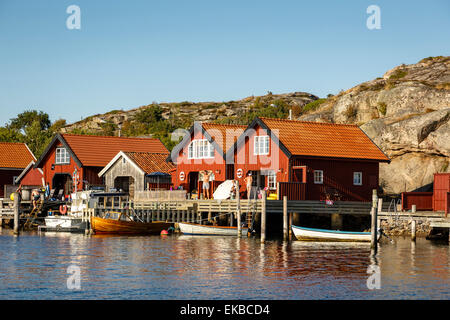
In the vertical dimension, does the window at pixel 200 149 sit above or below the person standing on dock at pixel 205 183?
above

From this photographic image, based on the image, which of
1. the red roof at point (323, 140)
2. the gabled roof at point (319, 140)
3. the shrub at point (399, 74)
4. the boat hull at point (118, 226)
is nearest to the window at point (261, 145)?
the gabled roof at point (319, 140)

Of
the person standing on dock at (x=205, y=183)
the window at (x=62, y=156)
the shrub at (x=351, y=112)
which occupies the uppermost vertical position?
the shrub at (x=351, y=112)

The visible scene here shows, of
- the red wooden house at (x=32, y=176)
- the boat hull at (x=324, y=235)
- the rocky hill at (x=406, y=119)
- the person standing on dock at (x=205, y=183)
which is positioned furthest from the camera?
the red wooden house at (x=32, y=176)

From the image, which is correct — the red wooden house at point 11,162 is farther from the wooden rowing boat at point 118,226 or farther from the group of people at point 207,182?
the group of people at point 207,182

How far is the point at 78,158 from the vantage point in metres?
70.2

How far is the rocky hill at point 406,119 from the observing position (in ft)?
215

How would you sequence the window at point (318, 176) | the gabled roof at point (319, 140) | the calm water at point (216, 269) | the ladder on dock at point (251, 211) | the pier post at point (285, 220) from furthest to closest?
the gabled roof at point (319, 140) → the window at point (318, 176) → the ladder on dock at point (251, 211) → the pier post at point (285, 220) → the calm water at point (216, 269)

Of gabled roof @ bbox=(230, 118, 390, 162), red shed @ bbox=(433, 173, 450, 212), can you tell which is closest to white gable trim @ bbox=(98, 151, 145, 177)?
gabled roof @ bbox=(230, 118, 390, 162)

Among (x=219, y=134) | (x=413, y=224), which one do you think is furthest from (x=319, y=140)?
(x=413, y=224)

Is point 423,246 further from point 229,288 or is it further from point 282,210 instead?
point 229,288

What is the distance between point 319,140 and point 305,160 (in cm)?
346

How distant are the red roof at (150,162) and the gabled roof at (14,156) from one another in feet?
63.6
